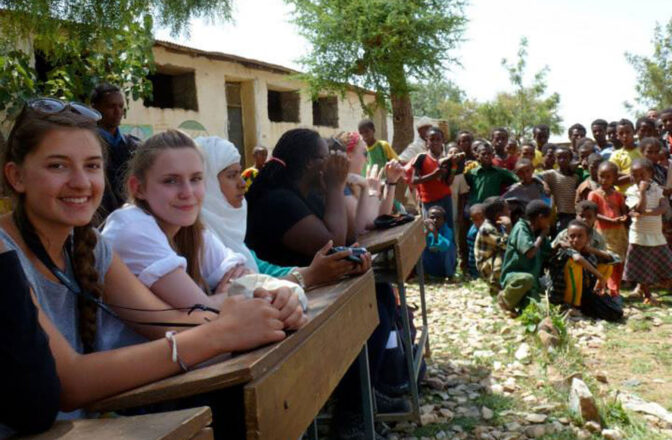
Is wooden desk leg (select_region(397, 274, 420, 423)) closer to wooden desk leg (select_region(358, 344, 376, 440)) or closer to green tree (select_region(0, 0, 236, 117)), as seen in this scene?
wooden desk leg (select_region(358, 344, 376, 440))

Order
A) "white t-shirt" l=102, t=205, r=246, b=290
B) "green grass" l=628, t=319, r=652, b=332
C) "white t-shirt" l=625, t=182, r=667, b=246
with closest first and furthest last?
1. "white t-shirt" l=102, t=205, r=246, b=290
2. "green grass" l=628, t=319, r=652, b=332
3. "white t-shirt" l=625, t=182, r=667, b=246

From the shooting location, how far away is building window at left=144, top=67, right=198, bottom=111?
14203mm

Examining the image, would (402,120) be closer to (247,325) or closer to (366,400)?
(366,400)

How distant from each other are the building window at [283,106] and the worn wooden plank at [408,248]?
45.4 feet

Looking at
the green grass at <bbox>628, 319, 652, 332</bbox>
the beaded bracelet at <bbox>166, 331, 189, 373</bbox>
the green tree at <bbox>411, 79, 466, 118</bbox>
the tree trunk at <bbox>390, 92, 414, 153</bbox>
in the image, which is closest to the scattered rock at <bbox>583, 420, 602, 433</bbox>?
the green grass at <bbox>628, 319, 652, 332</bbox>

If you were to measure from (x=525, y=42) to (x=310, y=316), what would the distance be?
30822 mm

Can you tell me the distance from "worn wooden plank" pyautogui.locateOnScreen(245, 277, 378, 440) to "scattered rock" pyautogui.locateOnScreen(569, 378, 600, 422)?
5.74ft

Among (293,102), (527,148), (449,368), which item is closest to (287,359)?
(449,368)

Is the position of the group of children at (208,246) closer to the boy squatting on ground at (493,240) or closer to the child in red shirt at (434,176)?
the boy squatting on ground at (493,240)

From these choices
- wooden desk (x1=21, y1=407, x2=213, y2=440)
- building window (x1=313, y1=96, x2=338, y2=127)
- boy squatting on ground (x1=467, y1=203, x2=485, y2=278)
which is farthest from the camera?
building window (x1=313, y1=96, x2=338, y2=127)

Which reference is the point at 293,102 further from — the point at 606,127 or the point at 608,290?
the point at 608,290

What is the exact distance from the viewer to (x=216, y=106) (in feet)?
48.6

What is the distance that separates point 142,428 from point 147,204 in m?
1.20

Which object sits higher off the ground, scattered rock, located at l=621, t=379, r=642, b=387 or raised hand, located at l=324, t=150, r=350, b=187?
raised hand, located at l=324, t=150, r=350, b=187
